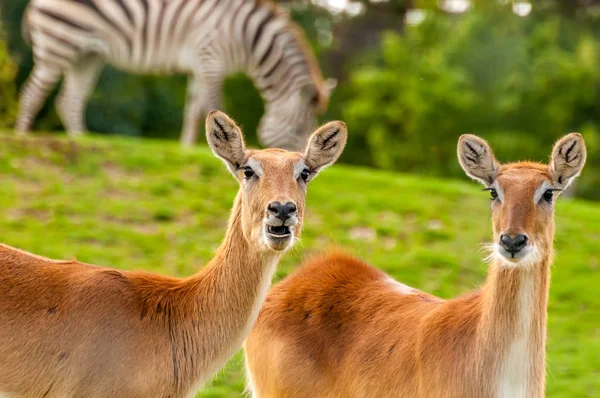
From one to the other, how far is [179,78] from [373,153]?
6.94 m

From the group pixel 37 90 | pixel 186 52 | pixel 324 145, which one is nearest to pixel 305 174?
pixel 324 145

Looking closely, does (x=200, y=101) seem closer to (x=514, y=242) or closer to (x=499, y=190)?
(x=499, y=190)

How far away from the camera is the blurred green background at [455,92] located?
3231 cm

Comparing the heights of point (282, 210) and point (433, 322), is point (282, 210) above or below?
above

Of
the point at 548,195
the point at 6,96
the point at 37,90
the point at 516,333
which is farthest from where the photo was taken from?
the point at 6,96

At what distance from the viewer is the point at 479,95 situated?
34.1 metres

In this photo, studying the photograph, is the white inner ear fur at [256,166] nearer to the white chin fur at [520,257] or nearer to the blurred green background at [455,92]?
the white chin fur at [520,257]

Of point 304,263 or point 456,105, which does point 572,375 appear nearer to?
point 304,263

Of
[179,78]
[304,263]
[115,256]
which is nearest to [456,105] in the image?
[179,78]

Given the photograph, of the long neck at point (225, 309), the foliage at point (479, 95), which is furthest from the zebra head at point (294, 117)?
the foliage at point (479, 95)

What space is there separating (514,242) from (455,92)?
92.6 feet

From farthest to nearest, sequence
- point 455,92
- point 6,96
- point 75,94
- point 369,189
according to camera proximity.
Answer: point 455,92
point 6,96
point 75,94
point 369,189

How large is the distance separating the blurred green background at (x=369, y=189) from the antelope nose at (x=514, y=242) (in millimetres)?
2584

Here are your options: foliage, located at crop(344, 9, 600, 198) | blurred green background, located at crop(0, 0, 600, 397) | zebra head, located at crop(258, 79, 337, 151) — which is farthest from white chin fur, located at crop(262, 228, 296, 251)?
foliage, located at crop(344, 9, 600, 198)
